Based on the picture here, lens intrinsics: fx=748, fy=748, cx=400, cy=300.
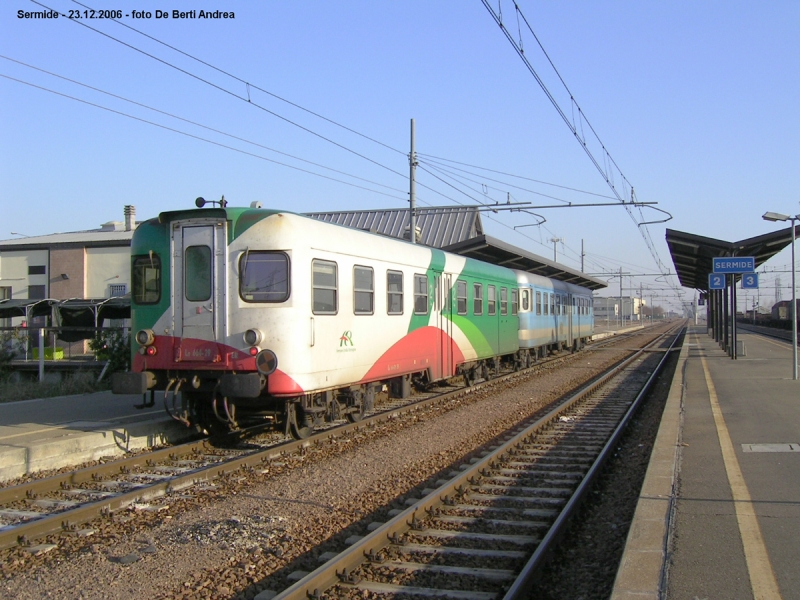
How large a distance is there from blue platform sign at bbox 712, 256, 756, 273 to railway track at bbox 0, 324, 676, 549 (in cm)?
1521

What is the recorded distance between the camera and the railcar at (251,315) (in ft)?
30.1

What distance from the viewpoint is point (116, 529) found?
21.2 feet

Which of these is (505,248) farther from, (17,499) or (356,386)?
(17,499)

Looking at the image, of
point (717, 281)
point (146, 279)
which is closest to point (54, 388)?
point (146, 279)

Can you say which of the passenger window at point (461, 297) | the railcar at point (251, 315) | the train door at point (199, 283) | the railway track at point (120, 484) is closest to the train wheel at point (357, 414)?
the railcar at point (251, 315)

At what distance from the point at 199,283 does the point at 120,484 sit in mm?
2627

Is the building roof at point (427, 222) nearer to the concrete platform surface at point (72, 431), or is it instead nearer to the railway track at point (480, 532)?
the concrete platform surface at point (72, 431)

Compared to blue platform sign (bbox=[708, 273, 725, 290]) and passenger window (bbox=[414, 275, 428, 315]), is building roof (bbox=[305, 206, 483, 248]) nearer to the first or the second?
blue platform sign (bbox=[708, 273, 725, 290])


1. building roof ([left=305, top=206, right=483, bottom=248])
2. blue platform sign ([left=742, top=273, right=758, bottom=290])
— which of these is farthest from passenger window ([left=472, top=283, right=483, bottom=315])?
building roof ([left=305, top=206, right=483, bottom=248])

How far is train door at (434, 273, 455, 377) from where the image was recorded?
14.4m

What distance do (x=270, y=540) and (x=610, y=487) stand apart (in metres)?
3.98

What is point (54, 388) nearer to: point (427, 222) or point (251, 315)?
point (251, 315)

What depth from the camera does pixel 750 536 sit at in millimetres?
5496

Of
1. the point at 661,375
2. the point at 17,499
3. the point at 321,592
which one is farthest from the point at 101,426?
the point at 661,375
